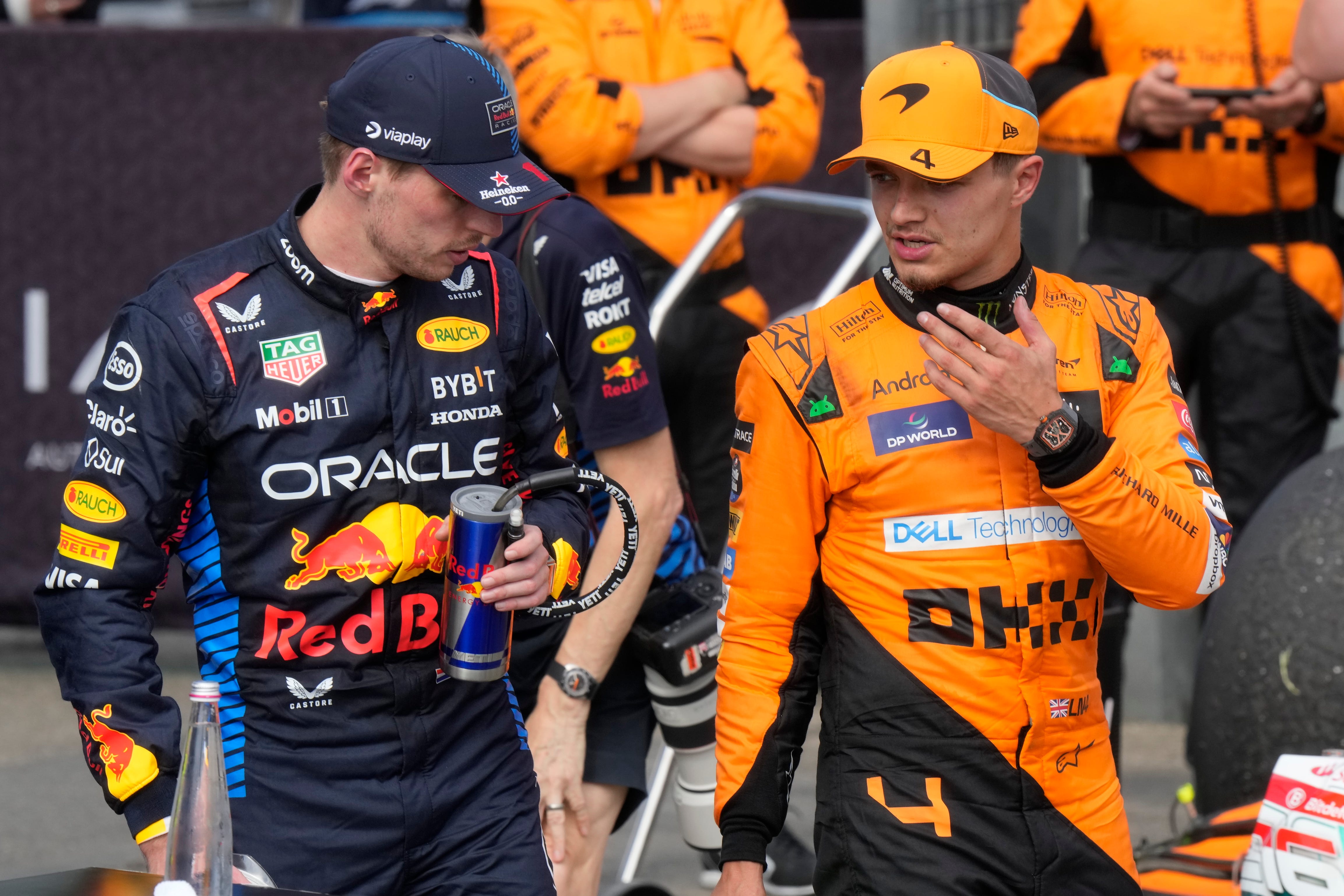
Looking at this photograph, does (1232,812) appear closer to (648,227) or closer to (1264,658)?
(1264,658)

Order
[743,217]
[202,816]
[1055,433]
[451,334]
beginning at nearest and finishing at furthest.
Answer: [202,816], [1055,433], [451,334], [743,217]

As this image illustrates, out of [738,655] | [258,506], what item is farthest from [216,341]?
[738,655]

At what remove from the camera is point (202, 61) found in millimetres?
6656

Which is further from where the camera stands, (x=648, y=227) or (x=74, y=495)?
(x=648, y=227)

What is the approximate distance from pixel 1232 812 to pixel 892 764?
1402mm

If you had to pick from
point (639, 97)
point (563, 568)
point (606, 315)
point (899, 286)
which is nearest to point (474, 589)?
point (563, 568)

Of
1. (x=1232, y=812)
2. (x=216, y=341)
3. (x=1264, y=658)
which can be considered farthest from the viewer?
(x=1264, y=658)

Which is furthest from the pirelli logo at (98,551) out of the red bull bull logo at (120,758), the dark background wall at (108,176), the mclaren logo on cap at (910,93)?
the dark background wall at (108,176)

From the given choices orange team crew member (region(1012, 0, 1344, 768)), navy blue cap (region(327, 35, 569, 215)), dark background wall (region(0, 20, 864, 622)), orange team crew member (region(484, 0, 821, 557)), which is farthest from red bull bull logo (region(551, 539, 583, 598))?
dark background wall (region(0, 20, 864, 622))

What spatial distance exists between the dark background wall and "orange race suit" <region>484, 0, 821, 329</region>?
241 cm

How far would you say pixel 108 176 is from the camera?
21.9 ft

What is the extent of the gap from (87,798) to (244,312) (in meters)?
3.24

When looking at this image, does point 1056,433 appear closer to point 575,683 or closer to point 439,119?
point 439,119

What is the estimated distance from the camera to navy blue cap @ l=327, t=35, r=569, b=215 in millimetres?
2607
